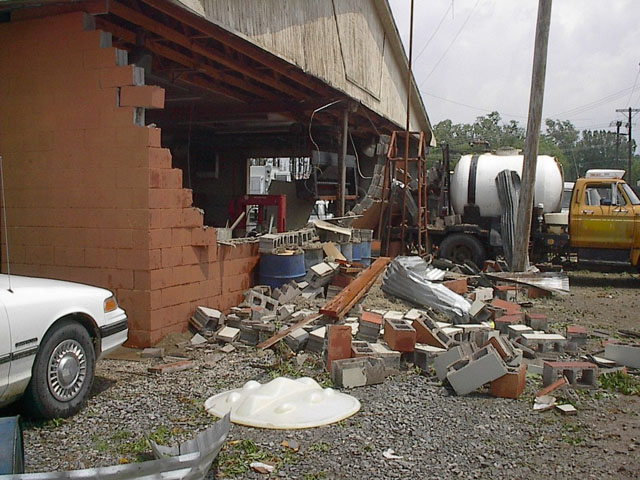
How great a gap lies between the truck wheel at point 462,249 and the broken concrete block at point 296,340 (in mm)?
9249

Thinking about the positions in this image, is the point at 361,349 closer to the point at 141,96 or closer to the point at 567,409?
the point at 567,409

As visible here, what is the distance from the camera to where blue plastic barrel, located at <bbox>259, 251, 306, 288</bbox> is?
31.7 feet

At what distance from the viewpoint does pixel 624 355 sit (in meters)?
6.98

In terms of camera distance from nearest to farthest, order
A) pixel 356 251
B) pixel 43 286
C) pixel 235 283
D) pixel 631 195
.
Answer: pixel 43 286 → pixel 235 283 → pixel 356 251 → pixel 631 195

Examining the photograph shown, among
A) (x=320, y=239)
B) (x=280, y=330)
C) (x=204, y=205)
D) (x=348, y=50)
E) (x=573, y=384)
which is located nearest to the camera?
(x=573, y=384)

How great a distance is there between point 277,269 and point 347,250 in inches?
93.4

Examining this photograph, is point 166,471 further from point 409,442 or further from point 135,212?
point 135,212

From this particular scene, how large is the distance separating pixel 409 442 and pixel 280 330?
3398mm

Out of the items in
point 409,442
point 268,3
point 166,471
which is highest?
point 268,3

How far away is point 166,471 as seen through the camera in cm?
338

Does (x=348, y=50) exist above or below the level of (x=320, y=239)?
above

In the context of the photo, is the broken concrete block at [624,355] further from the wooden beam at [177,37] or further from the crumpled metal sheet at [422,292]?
the wooden beam at [177,37]

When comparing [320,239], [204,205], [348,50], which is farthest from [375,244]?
[204,205]

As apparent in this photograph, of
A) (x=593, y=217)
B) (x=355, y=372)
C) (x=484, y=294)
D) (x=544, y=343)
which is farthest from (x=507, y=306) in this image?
(x=593, y=217)
